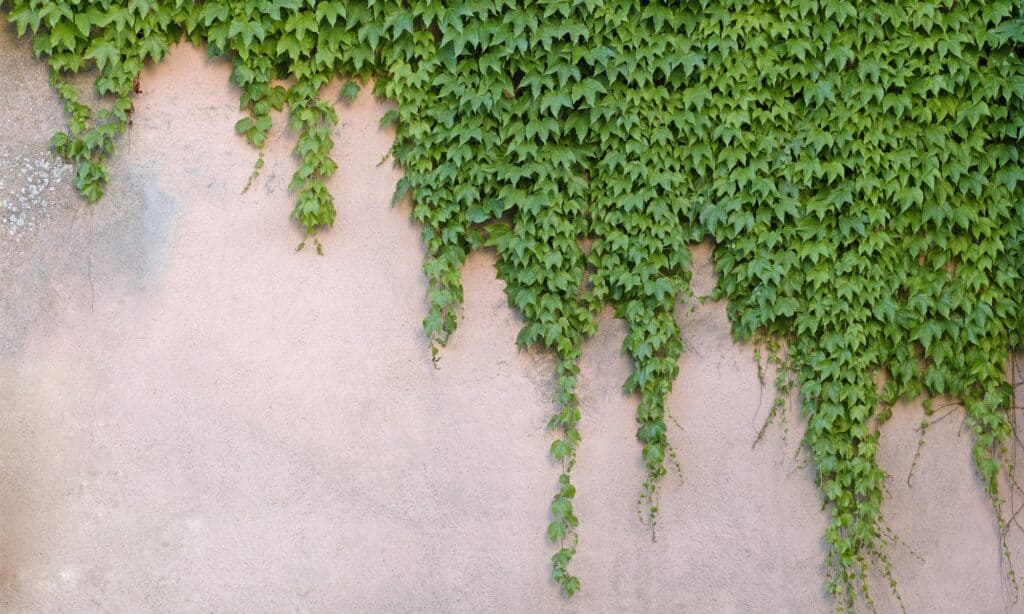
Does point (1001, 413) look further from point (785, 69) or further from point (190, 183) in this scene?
point (190, 183)

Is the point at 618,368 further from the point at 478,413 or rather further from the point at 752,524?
the point at 752,524

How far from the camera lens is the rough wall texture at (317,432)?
12.2ft

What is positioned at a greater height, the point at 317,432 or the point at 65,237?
the point at 65,237

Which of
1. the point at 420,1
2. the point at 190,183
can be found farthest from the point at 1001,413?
the point at 190,183

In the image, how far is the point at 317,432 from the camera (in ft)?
12.5

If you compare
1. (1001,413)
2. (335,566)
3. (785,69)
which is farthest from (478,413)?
(1001,413)

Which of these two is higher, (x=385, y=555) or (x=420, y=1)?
(x=420, y=1)

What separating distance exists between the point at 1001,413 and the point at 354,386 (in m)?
2.79

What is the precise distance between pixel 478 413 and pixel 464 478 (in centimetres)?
28

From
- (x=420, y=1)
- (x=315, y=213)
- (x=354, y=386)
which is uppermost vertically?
(x=420, y=1)

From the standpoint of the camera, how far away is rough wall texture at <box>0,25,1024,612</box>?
3.72 m

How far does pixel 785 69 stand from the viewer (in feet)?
12.4

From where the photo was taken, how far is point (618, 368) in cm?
392

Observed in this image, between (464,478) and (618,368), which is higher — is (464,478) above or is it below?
below
